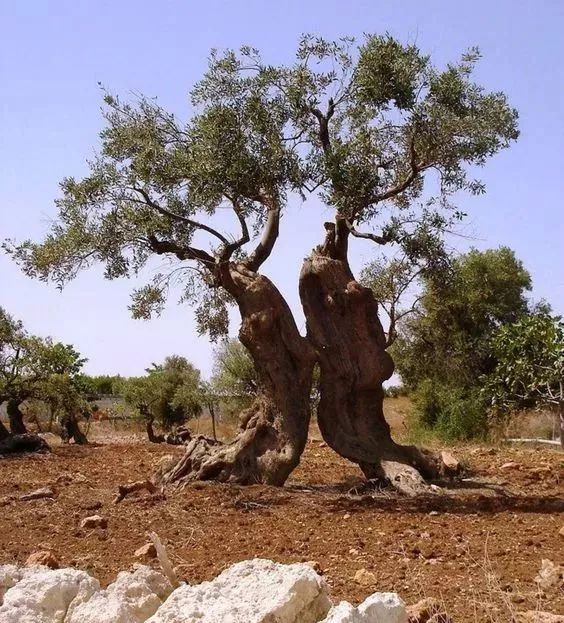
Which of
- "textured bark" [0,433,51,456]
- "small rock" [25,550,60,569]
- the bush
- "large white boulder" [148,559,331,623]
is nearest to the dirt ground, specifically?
"small rock" [25,550,60,569]

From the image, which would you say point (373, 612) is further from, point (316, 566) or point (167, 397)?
point (167, 397)

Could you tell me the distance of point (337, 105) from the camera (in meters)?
10.7

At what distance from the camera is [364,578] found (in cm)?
611

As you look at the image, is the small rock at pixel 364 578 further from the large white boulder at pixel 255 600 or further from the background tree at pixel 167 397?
the background tree at pixel 167 397

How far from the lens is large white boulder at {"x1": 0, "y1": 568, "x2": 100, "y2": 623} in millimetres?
4383

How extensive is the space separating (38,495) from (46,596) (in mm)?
5760

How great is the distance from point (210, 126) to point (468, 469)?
19.2ft

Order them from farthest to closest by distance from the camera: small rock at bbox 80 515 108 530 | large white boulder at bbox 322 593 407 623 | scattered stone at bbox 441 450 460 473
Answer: scattered stone at bbox 441 450 460 473 → small rock at bbox 80 515 108 530 → large white boulder at bbox 322 593 407 623

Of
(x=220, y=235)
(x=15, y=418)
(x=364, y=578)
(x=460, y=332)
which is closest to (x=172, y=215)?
(x=220, y=235)

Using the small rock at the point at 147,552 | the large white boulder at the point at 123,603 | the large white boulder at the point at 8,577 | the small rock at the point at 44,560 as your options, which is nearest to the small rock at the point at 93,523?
the small rock at the point at 147,552

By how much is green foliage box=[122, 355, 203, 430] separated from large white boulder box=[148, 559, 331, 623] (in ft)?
63.2

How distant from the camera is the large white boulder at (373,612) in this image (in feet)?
12.5

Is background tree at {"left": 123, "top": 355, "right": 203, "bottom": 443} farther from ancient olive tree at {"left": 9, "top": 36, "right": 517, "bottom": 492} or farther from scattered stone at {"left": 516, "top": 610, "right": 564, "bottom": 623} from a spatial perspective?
scattered stone at {"left": 516, "top": 610, "right": 564, "bottom": 623}

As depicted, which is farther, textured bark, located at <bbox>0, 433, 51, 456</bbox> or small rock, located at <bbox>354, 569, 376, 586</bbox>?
textured bark, located at <bbox>0, 433, 51, 456</bbox>
